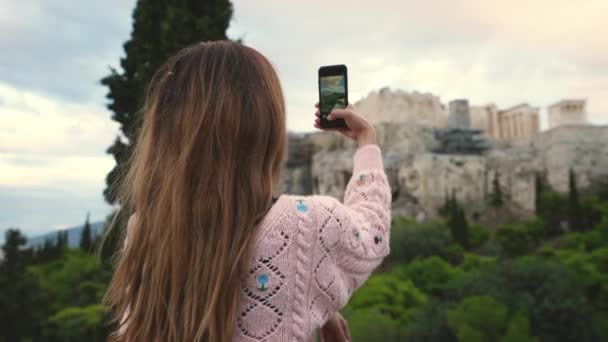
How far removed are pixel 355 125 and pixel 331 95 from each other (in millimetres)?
75

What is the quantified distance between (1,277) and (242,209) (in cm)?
851

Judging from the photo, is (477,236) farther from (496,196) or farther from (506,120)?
(506,120)

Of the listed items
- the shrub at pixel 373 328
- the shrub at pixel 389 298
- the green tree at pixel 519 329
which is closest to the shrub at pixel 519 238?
the shrub at pixel 389 298

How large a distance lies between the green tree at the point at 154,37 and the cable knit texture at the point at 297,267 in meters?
4.45

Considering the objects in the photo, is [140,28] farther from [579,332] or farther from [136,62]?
[579,332]

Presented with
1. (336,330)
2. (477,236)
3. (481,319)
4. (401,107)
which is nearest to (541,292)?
(481,319)

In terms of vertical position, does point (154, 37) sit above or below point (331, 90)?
above

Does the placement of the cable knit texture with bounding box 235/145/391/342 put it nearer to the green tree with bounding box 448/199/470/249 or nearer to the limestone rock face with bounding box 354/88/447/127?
the green tree with bounding box 448/199/470/249

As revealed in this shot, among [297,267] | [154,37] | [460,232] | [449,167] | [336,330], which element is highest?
[154,37]

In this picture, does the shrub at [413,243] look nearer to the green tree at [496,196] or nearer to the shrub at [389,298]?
the shrub at [389,298]

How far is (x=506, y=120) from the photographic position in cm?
4203

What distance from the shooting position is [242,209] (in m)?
0.75

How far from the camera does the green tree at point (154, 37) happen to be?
519 centimetres

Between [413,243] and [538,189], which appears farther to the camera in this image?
[538,189]
